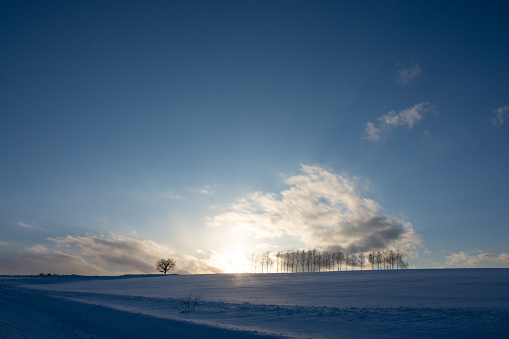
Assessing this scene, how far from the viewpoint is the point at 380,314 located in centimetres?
1352

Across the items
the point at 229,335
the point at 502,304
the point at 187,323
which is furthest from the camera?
the point at 502,304

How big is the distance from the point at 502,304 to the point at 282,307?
36.8 feet

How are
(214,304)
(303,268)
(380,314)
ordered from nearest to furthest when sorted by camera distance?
(380,314), (214,304), (303,268)

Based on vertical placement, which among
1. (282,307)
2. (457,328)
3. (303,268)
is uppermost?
(457,328)

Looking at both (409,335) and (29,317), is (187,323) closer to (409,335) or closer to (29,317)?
(409,335)

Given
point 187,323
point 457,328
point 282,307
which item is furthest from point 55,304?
point 457,328

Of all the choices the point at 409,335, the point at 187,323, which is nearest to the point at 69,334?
the point at 187,323

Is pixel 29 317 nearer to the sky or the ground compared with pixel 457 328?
nearer to the ground

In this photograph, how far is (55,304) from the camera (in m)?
19.9

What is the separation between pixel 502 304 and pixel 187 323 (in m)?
15.6

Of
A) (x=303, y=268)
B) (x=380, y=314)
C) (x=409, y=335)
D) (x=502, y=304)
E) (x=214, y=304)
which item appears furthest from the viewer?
(x=303, y=268)

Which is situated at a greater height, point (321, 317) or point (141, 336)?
point (321, 317)

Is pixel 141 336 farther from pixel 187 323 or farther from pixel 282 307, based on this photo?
pixel 282 307

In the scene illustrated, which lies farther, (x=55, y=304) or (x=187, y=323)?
(x=55, y=304)
